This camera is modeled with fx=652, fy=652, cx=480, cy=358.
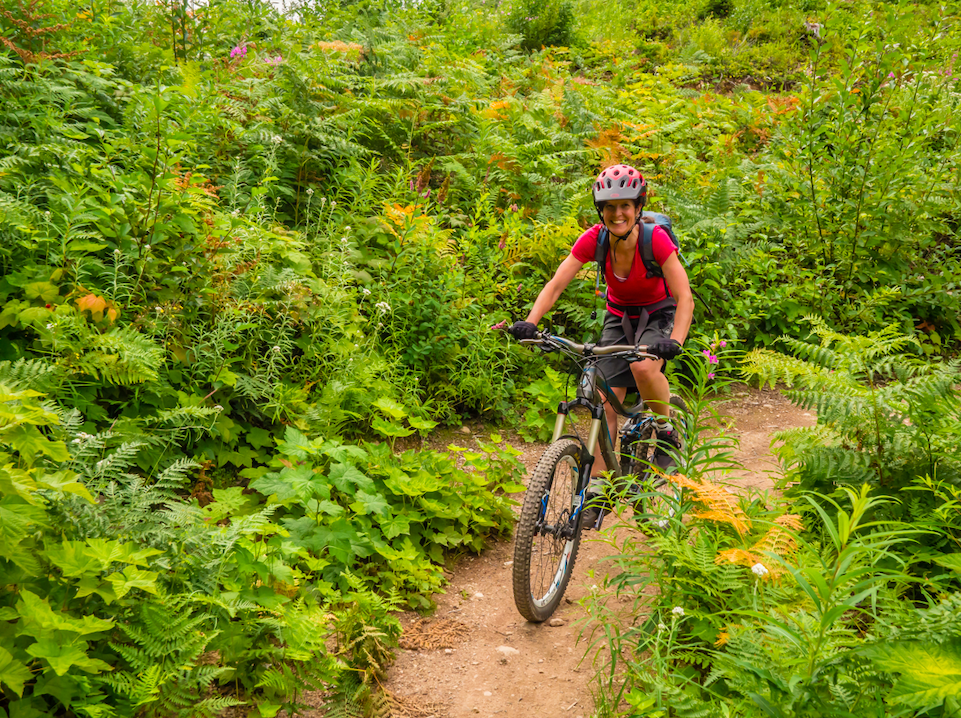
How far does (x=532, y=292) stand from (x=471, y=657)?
15.4ft

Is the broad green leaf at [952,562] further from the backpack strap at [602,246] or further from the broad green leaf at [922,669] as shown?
the backpack strap at [602,246]

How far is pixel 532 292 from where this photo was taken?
7.82 metres

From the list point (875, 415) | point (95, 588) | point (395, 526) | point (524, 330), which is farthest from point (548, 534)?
point (95, 588)

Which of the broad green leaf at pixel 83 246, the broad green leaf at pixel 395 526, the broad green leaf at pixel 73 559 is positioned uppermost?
the broad green leaf at pixel 83 246

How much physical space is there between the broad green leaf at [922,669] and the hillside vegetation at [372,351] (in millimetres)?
15

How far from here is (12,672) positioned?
7.39 ft

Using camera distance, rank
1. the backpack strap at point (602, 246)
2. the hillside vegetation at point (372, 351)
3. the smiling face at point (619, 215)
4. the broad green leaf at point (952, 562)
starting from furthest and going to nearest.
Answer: the backpack strap at point (602, 246) < the smiling face at point (619, 215) < the broad green leaf at point (952, 562) < the hillside vegetation at point (372, 351)

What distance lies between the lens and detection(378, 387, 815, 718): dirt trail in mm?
3604

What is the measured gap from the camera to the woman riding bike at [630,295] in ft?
14.6

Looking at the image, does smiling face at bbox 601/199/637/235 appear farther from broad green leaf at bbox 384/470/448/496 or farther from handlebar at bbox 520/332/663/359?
broad green leaf at bbox 384/470/448/496

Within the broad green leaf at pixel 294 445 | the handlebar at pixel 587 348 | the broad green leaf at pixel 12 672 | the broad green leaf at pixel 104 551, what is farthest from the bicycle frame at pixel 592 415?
the broad green leaf at pixel 12 672

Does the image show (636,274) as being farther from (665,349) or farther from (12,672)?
(12,672)

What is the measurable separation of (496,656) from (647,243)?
116 inches

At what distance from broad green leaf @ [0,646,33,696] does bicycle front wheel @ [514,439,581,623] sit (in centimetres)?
248
